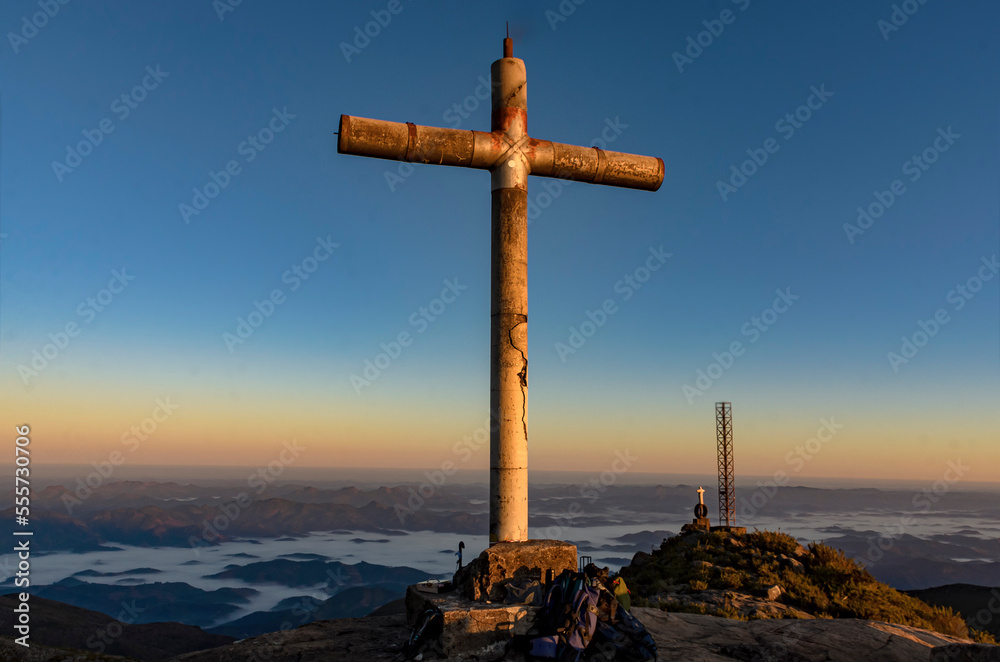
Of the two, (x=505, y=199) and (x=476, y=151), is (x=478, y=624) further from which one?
(x=476, y=151)

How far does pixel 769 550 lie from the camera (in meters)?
20.3

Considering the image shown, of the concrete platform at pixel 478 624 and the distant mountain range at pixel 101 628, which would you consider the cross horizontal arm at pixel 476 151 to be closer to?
the concrete platform at pixel 478 624

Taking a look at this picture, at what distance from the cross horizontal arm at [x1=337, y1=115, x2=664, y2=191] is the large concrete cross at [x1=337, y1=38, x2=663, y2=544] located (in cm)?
2

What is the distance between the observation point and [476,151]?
34.1 ft

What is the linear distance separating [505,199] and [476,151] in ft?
2.99

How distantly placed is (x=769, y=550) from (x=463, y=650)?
51.2 feet

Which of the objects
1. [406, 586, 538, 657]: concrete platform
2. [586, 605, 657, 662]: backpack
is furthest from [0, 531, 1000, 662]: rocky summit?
[586, 605, 657, 662]: backpack

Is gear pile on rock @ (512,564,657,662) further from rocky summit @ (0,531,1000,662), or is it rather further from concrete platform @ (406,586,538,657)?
rocky summit @ (0,531,1000,662)

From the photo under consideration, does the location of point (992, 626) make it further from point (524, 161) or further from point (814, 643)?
point (524, 161)

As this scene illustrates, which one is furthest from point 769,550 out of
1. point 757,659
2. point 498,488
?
point 498,488

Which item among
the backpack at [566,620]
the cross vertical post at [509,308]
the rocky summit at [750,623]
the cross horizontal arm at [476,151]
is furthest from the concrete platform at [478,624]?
the cross horizontal arm at [476,151]

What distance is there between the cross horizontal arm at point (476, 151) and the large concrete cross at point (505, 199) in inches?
0.6

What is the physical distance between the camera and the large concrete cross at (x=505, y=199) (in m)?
9.88

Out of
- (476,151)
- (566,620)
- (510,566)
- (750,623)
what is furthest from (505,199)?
(750,623)
